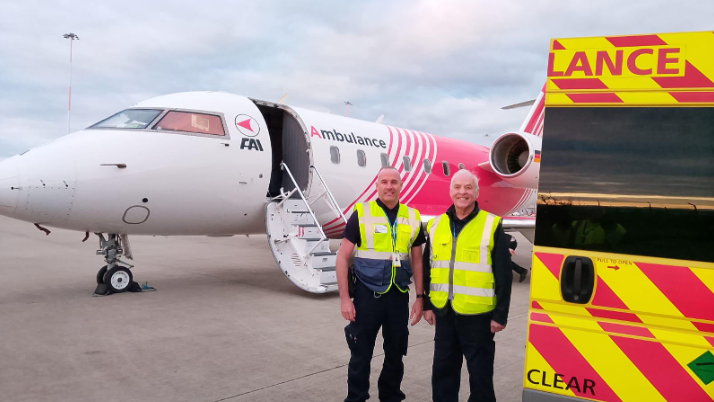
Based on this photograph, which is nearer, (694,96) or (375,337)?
(694,96)

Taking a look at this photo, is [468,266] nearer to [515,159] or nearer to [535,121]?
[515,159]

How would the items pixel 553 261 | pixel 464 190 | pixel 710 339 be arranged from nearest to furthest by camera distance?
1. pixel 710 339
2. pixel 553 261
3. pixel 464 190

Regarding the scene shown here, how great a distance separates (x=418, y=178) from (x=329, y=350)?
694 centimetres

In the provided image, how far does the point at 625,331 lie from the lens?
2758mm

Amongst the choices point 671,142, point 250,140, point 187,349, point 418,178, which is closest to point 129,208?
point 250,140

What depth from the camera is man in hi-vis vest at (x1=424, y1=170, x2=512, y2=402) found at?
3.54 metres

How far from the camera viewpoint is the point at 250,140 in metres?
8.98

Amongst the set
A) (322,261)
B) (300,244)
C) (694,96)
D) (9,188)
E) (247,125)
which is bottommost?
(322,261)

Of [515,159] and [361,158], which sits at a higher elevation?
[515,159]

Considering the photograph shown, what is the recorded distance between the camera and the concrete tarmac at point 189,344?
444 centimetres

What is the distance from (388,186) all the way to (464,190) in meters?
0.64

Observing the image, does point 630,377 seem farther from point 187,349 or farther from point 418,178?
point 418,178

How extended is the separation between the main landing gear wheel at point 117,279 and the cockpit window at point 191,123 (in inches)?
89.3

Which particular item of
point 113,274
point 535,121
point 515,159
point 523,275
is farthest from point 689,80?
point 535,121
